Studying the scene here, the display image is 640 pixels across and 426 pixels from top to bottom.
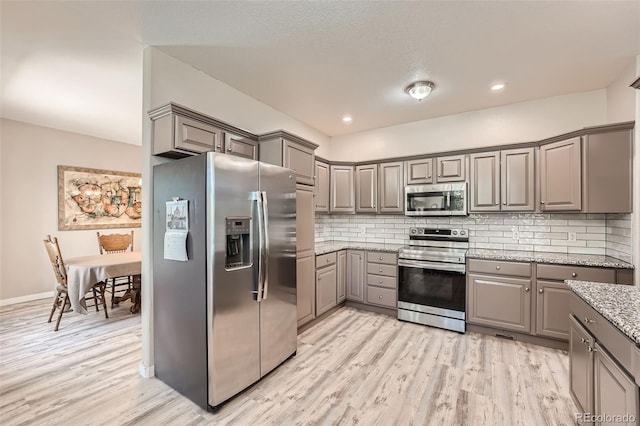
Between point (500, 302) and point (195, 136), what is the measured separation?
3543 mm

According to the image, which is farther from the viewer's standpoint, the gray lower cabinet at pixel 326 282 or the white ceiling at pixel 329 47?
the gray lower cabinet at pixel 326 282

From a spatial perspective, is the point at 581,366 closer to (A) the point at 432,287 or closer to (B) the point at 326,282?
(A) the point at 432,287

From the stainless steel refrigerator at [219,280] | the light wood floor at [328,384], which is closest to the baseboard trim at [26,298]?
the light wood floor at [328,384]

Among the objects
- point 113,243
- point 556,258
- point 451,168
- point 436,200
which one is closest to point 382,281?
point 436,200

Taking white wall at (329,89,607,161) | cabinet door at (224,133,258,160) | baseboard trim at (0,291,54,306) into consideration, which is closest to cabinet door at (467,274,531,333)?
white wall at (329,89,607,161)

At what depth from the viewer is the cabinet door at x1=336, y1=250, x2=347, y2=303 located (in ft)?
12.9

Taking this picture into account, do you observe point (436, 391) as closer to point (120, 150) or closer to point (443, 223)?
point (443, 223)

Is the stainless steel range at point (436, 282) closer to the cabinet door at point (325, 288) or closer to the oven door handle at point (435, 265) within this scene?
the oven door handle at point (435, 265)

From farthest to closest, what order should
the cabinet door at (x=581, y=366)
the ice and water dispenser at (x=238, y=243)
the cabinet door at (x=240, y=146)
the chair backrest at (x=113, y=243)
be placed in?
the chair backrest at (x=113, y=243) < the cabinet door at (x=240, y=146) < the ice and water dispenser at (x=238, y=243) < the cabinet door at (x=581, y=366)

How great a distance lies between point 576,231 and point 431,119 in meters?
2.25

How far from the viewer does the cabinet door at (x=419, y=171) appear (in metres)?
3.82

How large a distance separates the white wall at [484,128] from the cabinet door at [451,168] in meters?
0.34

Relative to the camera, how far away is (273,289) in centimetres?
243

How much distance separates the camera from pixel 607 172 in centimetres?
265
